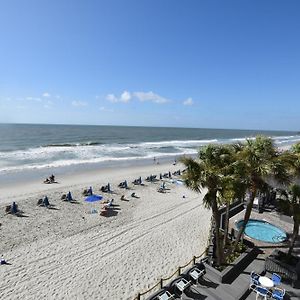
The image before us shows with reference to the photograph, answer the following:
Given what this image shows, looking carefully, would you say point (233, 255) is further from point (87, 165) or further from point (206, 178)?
point (87, 165)

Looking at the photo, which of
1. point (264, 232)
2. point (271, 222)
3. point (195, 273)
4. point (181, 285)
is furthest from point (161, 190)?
point (181, 285)

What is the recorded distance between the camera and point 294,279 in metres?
9.48

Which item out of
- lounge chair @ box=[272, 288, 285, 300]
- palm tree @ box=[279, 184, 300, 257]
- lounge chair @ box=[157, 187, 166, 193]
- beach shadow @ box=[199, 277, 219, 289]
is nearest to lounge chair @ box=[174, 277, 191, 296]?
beach shadow @ box=[199, 277, 219, 289]

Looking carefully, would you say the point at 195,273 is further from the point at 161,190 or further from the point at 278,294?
the point at 161,190

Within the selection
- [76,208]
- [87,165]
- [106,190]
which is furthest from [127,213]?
[87,165]

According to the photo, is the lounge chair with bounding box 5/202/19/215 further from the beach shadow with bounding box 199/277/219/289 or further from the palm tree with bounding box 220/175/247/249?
the palm tree with bounding box 220/175/247/249

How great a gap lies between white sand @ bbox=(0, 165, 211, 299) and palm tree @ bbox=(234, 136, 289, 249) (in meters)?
5.39

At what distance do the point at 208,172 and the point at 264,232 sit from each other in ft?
25.9

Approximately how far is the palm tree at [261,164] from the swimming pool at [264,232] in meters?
5.51

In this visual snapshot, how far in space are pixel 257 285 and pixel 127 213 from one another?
417 inches

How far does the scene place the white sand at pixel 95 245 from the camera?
10102mm

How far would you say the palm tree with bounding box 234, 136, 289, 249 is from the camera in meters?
8.77

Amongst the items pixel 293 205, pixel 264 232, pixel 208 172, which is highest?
pixel 208 172

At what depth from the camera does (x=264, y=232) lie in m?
14.0
